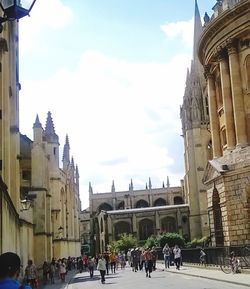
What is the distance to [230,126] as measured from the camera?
29.7 m

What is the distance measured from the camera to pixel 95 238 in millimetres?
96875

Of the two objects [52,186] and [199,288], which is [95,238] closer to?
[52,186]

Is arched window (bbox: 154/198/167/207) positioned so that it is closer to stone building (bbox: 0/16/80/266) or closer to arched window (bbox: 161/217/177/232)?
arched window (bbox: 161/217/177/232)

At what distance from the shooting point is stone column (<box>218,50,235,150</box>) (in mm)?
29625

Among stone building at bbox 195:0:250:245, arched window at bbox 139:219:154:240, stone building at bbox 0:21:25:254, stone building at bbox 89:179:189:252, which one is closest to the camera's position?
stone building at bbox 0:21:25:254

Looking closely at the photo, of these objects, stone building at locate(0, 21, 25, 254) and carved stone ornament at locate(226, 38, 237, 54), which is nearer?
stone building at locate(0, 21, 25, 254)

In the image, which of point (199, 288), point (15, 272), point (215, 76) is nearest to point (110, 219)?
Answer: point (215, 76)

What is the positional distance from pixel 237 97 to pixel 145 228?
59.2 meters

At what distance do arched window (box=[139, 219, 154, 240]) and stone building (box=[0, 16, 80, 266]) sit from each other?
71.1 ft

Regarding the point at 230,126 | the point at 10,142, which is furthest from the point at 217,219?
the point at 10,142

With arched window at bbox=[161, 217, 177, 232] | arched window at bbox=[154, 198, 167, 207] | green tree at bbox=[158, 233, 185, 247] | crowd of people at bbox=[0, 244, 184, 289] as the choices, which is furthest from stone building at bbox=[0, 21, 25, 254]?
arched window at bbox=[154, 198, 167, 207]

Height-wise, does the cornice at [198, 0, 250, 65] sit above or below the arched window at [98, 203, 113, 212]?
above

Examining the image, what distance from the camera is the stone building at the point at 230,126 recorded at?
27.0m

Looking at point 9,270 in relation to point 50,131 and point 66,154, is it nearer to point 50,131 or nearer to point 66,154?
point 50,131
